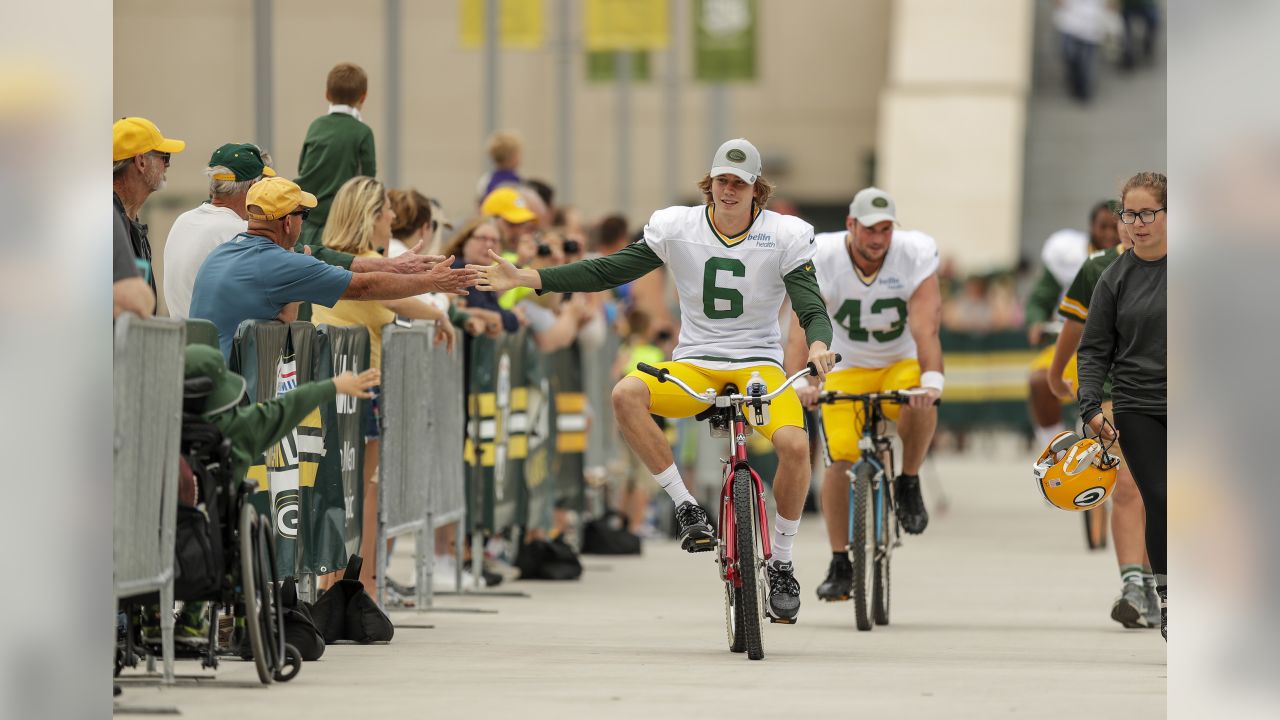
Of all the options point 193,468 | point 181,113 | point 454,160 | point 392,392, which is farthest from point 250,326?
point 454,160

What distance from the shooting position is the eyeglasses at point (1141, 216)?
1020cm

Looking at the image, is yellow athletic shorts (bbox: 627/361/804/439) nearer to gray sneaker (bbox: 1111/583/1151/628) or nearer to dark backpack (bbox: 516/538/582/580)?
gray sneaker (bbox: 1111/583/1151/628)

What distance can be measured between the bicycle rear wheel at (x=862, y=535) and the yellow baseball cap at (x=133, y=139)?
12.9 feet

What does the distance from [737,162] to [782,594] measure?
1883mm

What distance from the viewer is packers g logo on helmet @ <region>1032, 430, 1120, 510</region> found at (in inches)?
410

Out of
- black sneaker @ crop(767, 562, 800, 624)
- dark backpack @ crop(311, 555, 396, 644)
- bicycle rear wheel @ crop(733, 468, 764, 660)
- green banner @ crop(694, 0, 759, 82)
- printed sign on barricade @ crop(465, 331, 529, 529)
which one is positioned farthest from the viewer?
green banner @ crop(694, 0, 759, 82)

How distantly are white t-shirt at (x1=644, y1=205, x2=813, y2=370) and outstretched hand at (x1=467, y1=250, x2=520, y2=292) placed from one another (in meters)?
0.67

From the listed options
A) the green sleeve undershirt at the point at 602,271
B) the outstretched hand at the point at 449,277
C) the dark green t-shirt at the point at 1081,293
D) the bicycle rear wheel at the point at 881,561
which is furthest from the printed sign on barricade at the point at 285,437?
the dark green t-shirt at the point at 1081,293

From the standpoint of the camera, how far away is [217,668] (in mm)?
9102

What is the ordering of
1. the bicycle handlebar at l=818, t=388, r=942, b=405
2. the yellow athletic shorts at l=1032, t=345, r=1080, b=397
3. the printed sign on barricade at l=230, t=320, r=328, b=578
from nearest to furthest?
the printed sign on barricade at l=230, t=320, r=328, b=578
the bicycle handlebar at l=818, t=388, r=942, b=405
the yellow athletic shorts at l=1032, t=345, r=1080, b=397

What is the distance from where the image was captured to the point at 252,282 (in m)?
9.51

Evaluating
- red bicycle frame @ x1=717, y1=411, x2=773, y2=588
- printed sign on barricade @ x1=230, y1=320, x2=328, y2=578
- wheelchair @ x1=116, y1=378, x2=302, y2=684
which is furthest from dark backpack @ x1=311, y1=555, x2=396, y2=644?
wheelchair @ x1=116, y1=378, x2=302, y2=684

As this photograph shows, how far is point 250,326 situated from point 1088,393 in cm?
354
